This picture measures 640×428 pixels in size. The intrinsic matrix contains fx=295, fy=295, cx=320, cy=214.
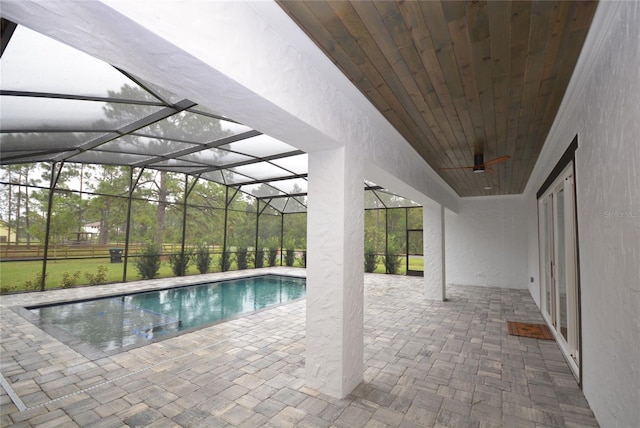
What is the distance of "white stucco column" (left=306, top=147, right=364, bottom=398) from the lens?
105 inches

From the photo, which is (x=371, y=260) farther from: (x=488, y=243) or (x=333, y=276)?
(x=333, y=276)

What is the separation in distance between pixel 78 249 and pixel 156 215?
267cm

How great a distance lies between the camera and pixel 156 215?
11750mm

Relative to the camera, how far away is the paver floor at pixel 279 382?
233 centimetres

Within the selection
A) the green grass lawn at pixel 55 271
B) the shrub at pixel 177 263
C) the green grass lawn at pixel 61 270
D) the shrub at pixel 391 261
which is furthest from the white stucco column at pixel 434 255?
the green grass lawn at pixel 55 271

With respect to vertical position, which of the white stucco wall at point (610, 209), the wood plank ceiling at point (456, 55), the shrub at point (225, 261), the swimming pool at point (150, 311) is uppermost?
the wood plank ceiling at point (456, 55)

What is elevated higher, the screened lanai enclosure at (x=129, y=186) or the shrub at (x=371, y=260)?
the screened lanai enclosure at (x=129, y=186)

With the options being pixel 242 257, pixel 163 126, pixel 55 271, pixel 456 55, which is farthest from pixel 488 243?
pixel 55 271

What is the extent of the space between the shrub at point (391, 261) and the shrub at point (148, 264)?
8118 millimetres

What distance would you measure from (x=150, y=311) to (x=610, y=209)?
22.8 ft

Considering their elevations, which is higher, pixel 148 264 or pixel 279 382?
pixel 148 264

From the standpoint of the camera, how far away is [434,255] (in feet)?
23.1

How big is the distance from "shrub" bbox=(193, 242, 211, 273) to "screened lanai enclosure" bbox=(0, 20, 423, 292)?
4 centimetres

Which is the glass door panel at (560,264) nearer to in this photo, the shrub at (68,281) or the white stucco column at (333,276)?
the white stucco column at (333,276)
